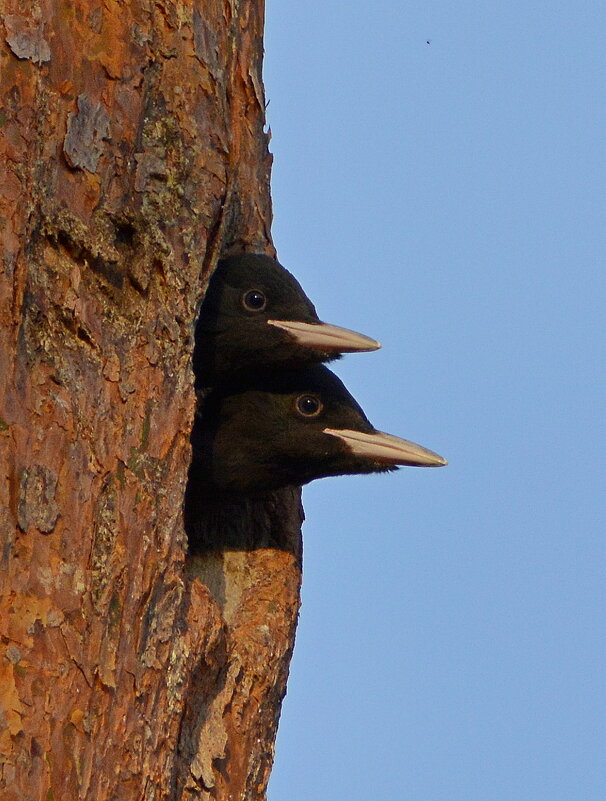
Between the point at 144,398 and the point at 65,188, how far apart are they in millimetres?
680

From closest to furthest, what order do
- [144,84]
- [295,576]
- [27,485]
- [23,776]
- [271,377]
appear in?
[23,776], [27,485], [144,84], [295,576], [271,377]

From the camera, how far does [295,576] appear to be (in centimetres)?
513

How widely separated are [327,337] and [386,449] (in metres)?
0.51

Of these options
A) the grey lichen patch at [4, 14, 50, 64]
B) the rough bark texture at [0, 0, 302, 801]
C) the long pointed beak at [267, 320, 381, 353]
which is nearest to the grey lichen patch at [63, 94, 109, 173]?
the rough bark texture at [0, 0, 302, 801]

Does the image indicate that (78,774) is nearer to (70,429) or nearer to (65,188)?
(70,429)

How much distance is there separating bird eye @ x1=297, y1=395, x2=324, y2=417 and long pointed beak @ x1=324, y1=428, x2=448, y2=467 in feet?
0.33

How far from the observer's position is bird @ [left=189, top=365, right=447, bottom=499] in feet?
17.2

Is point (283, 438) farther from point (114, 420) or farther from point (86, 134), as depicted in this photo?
point (86, 134)

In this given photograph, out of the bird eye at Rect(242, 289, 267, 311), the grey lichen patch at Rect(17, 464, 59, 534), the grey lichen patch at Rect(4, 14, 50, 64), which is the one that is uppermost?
the grey lichen patch at Rect(4, 14, 50, 64)

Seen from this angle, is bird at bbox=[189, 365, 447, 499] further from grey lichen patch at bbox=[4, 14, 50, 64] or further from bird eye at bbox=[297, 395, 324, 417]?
grey lichen patch at bbox=[4, 14, 50, 64]

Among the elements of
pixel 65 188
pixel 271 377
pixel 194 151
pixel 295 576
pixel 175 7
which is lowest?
pixel 295 576

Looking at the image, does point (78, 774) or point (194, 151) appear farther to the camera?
point (194, 151)

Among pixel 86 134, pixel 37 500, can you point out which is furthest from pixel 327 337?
pixel 37 500

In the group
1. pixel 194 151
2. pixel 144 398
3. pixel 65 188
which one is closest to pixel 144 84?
pixel 194 151
